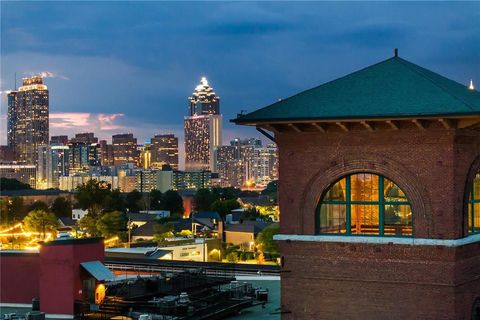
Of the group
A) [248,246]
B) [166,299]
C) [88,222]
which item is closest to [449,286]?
[166,299]

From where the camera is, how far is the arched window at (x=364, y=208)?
2284 centimetres

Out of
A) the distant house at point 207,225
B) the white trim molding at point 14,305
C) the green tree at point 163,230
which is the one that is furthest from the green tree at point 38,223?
the white trim molding at point 14,305

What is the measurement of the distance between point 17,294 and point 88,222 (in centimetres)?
8715

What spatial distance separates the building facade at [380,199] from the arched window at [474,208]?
0.04 meters

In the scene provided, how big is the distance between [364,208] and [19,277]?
2113 centimetres

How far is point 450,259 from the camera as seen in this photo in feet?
72.1

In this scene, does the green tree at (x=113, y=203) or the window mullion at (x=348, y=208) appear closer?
the window mullion at (x=348, y=208)

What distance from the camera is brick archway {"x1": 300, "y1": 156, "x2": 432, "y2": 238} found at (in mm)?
22391

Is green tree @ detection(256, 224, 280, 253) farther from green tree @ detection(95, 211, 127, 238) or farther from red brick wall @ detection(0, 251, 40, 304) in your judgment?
red brick wall @ detection(0, 251, 40, 304)

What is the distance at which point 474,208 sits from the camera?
23891 millimetres

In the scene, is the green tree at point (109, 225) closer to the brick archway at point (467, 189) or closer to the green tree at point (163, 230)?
the green tree at point (163, 230)

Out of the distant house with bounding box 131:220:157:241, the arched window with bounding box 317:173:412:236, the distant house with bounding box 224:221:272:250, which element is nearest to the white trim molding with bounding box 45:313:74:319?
the arched window with bounding box 317:173:412:236

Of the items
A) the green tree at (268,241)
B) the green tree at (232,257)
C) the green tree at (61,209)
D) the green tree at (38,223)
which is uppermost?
the green tree at (61,209)

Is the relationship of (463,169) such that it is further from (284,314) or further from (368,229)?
(284,314)
